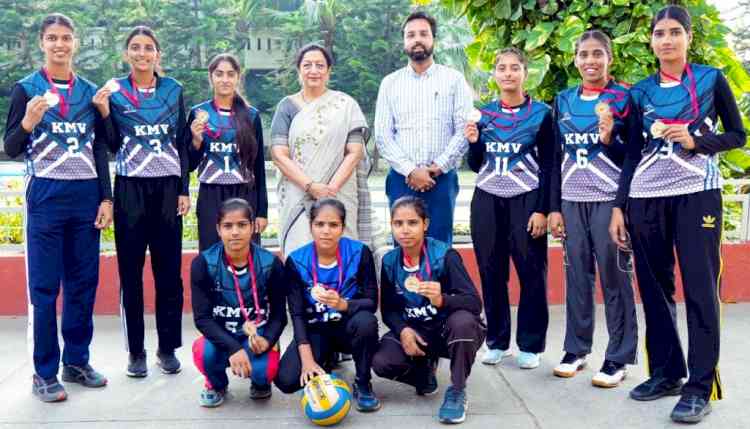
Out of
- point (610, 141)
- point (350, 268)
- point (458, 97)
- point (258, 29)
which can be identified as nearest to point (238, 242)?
point (350, 268)

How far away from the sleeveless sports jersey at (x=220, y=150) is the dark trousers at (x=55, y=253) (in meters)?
0.64

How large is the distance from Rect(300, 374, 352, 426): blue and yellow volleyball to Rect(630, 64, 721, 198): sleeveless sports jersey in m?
1.72

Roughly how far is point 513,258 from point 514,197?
1.20 ft

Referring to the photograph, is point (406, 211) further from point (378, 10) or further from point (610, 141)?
point (378, 10)

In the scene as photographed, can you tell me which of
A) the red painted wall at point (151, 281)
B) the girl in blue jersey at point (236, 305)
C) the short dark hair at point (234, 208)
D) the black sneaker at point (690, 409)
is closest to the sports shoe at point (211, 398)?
the girl in blue jersey at point (236, 305)

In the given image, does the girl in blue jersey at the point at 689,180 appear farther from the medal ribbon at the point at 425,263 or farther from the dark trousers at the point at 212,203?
the dark trousers at the point at 212,203

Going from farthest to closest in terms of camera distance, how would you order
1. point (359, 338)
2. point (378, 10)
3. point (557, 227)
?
point (378, 10) < point (557, 227) < point (359, 338)

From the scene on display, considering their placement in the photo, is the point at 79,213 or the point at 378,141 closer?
the point at 79,213

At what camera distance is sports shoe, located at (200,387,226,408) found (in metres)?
3.91

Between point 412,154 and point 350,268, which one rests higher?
point 412,154

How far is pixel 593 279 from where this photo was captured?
433 centimetres

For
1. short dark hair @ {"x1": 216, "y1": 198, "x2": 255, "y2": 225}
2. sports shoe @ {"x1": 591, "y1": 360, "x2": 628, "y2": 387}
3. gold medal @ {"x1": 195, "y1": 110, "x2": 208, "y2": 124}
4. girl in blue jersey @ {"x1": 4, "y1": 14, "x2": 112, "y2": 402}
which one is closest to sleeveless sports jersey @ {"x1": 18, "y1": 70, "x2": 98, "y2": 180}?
girl in blue jersey @ {"x1": 4, "y1": 14, "x2": 112, "y2": 402}

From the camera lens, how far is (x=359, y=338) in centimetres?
388

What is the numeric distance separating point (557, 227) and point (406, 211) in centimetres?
92
